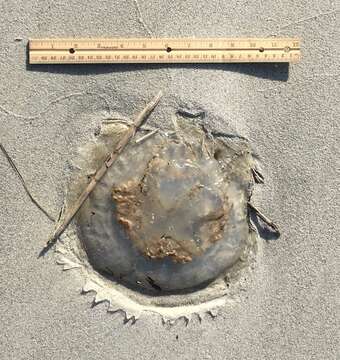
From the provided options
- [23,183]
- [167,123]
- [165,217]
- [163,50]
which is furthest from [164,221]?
[163,50]

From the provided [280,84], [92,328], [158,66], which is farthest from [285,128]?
[92,328]

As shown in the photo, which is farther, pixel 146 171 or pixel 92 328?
pixel 92 328

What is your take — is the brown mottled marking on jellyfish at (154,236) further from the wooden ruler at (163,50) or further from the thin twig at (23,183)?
the wooden ruler at (163,50)

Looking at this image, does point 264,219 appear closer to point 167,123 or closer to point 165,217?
point 165,217

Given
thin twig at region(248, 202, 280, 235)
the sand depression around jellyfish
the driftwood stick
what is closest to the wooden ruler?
the driftwood stick

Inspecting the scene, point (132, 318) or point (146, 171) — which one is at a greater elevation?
point (146, 171)

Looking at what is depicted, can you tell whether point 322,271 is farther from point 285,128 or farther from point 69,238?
point 69,238

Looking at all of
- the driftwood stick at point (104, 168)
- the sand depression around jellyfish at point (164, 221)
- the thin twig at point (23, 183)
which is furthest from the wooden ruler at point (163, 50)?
the thin twig at point (23, 183)
